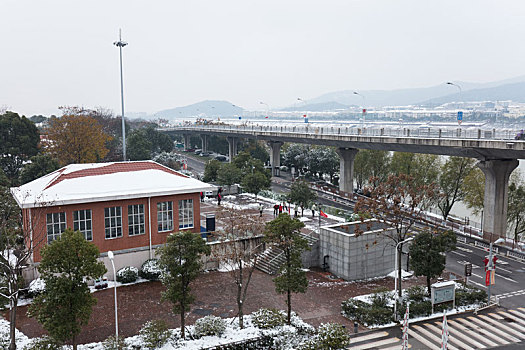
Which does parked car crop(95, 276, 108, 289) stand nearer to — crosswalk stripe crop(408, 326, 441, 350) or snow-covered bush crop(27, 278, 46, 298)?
snow-covered bush crop(27, 278, 46, 298)

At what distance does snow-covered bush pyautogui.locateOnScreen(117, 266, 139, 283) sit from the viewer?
27.4 metres

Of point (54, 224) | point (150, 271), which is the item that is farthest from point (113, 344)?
point (54, 224)

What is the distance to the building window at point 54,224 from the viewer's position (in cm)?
2611

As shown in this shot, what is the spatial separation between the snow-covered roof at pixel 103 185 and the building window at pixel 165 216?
909 millimetres

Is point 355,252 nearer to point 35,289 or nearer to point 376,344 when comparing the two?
point 376,344

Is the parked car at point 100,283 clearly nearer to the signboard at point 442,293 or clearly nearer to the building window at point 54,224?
the building window at point 54,224

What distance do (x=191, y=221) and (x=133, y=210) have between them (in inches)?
165

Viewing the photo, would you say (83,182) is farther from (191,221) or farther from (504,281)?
(504,281)

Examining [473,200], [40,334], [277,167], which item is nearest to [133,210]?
[40,334]

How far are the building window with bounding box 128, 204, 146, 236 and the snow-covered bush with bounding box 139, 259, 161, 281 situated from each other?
2.18 meters

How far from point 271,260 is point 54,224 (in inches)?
544

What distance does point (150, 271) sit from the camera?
27.9 m

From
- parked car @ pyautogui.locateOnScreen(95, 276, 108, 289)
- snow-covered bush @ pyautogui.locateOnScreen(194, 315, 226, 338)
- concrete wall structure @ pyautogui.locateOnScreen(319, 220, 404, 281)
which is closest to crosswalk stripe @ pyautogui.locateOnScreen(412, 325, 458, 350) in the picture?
concrete wall structure @ pyautogui.locateOnScreen(319, 220, 404, 281)

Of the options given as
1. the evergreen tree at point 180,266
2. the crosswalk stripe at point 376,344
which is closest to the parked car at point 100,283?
the evergreen tree at point 180,266
